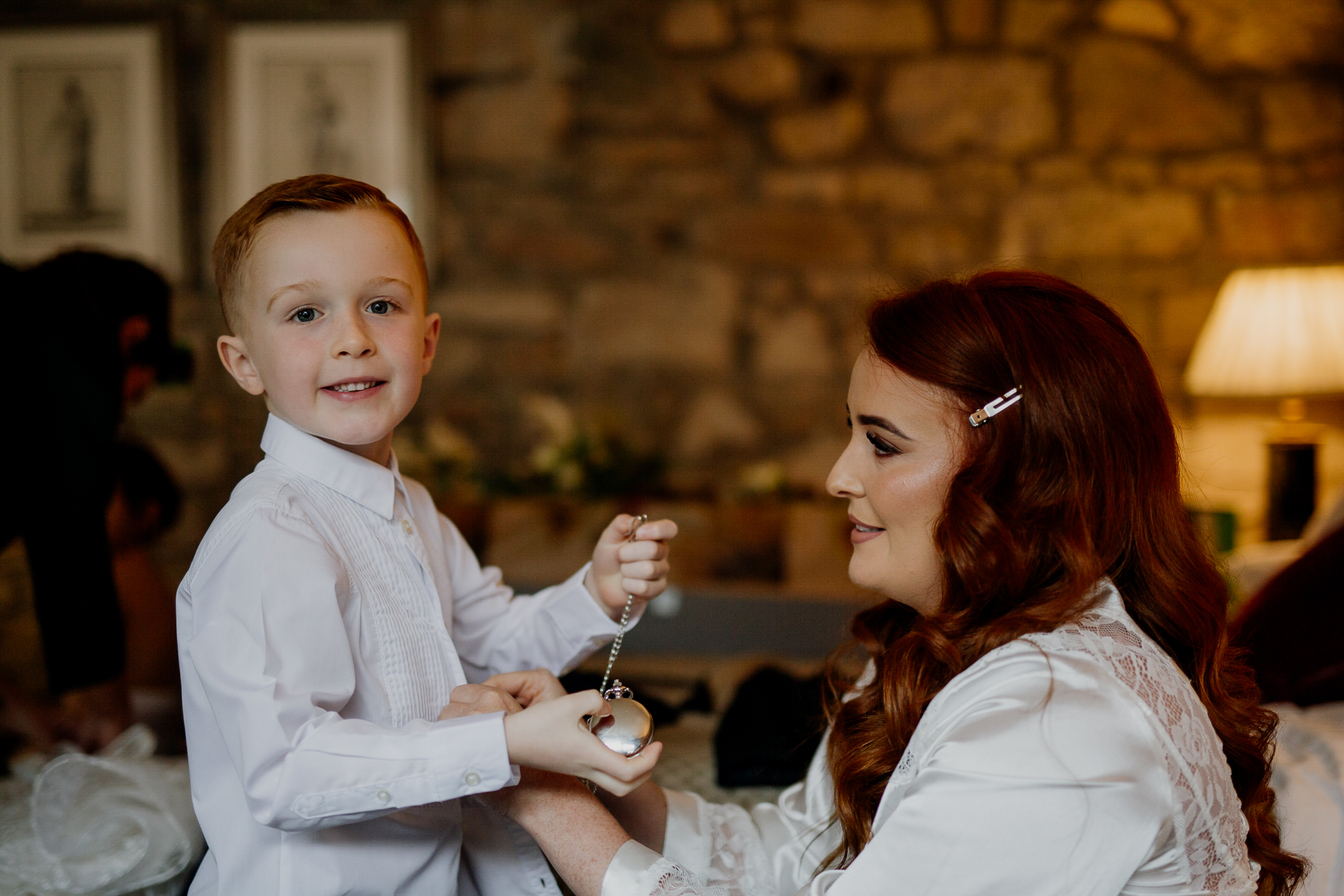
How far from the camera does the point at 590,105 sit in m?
3.83

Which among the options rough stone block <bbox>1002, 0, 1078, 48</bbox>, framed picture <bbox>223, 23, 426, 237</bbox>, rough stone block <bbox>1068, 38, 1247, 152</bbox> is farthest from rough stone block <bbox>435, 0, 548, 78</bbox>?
rough stone block <bbox>1068, 38, 1247, 152</bbox>

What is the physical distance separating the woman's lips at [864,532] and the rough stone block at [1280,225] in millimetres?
3182

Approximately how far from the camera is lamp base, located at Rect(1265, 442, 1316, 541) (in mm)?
3100

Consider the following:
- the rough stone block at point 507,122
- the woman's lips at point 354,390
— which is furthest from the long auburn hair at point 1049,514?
the rough stone block at point 507,122

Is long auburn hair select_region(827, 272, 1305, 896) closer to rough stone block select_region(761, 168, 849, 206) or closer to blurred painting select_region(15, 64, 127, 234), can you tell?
rough stone block select_region(761, 168, 849, 206)

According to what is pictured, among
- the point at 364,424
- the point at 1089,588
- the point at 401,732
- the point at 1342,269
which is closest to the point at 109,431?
the point at 364,424

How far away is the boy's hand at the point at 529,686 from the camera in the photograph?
3.81 feet

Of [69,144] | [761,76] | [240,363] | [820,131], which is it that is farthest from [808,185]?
[240,363]

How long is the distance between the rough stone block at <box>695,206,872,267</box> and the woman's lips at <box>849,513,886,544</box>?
9.00ft

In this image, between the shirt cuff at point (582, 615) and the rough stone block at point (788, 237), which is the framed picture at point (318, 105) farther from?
the shirt cuff at point (582, 615)

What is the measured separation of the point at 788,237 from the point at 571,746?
310 cm

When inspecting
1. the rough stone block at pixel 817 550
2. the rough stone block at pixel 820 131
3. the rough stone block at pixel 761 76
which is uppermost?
the rough stone block at pixel 761 76

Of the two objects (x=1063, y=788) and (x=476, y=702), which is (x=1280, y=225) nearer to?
(x=1063, y=788)

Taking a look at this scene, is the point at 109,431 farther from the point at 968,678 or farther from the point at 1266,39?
the point at 1266,39
